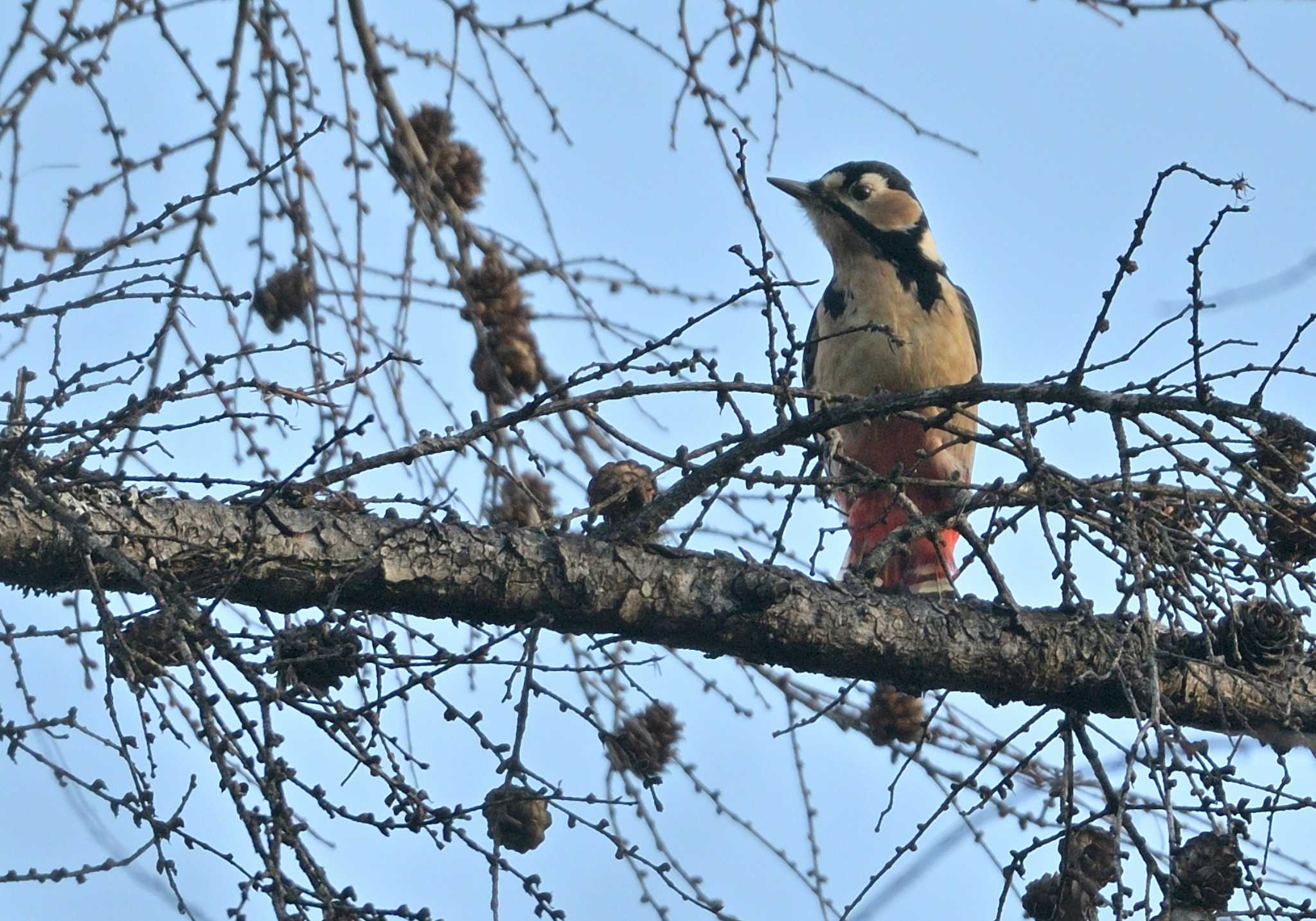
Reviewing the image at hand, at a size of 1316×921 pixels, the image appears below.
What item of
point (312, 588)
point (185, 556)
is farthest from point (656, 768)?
point (185, 556)

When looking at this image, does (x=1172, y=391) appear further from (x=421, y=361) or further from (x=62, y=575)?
(x=62, y=575)

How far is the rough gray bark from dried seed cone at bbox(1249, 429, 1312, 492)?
1.16ft

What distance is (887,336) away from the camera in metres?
4.64

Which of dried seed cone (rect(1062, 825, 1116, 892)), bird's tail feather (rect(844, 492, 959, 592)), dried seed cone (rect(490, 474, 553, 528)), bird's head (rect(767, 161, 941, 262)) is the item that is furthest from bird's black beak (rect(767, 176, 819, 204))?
dried seed cone (rect(1062, 825, 1116, 892))

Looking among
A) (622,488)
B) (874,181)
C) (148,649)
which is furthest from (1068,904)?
(874,181)

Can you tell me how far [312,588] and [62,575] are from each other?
0.40 m

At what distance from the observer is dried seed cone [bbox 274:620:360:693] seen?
228 cm

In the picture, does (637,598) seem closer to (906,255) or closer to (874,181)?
(906,255)

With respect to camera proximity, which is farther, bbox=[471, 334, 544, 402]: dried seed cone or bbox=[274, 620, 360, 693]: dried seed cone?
bbox=[471, 334, 544, 402]: dried seed cone

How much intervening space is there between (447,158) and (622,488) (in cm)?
142

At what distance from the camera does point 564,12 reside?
13.8 feet

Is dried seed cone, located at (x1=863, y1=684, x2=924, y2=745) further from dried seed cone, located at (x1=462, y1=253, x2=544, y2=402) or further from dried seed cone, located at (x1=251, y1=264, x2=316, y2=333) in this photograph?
dried seed cone, located at (x1=251, y1=264, x2=316, y2=333)

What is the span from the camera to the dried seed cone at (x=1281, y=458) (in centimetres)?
267

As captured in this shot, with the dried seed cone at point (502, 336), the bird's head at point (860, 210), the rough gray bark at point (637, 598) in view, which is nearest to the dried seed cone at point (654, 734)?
the rough gray bark at point (637, 598)
